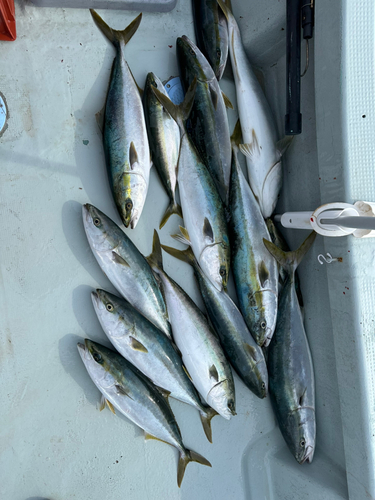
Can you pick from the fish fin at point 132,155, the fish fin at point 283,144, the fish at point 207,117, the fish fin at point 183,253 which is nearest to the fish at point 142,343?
the fish fin at point 183,253

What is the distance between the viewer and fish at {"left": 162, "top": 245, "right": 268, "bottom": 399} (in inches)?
70.4

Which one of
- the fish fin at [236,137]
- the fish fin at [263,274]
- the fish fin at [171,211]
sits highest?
the fish fin at [236,137]

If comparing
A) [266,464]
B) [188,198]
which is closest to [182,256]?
[188,198]

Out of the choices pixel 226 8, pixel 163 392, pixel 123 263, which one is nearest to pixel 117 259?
pixel 123 263

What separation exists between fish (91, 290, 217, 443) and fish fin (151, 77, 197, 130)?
3.08ft

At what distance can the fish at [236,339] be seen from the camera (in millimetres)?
1789

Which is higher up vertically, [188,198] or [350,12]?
[350,12]

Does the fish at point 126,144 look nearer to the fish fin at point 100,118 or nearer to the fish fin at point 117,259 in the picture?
the fish fin at point 100,118

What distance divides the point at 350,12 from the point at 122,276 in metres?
1.50

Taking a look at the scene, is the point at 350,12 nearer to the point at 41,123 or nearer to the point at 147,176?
the point at 147,176

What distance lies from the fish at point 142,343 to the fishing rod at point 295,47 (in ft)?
3.80

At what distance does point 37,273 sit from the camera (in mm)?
1746

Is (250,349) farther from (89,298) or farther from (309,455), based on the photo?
(89,298)

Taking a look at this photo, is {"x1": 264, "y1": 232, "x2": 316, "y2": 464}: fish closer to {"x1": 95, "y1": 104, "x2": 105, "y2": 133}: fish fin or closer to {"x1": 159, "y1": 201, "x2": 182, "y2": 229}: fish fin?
{"x1": 159, "y1": 201, "x2": 182, "y2": 229}: fish fin
